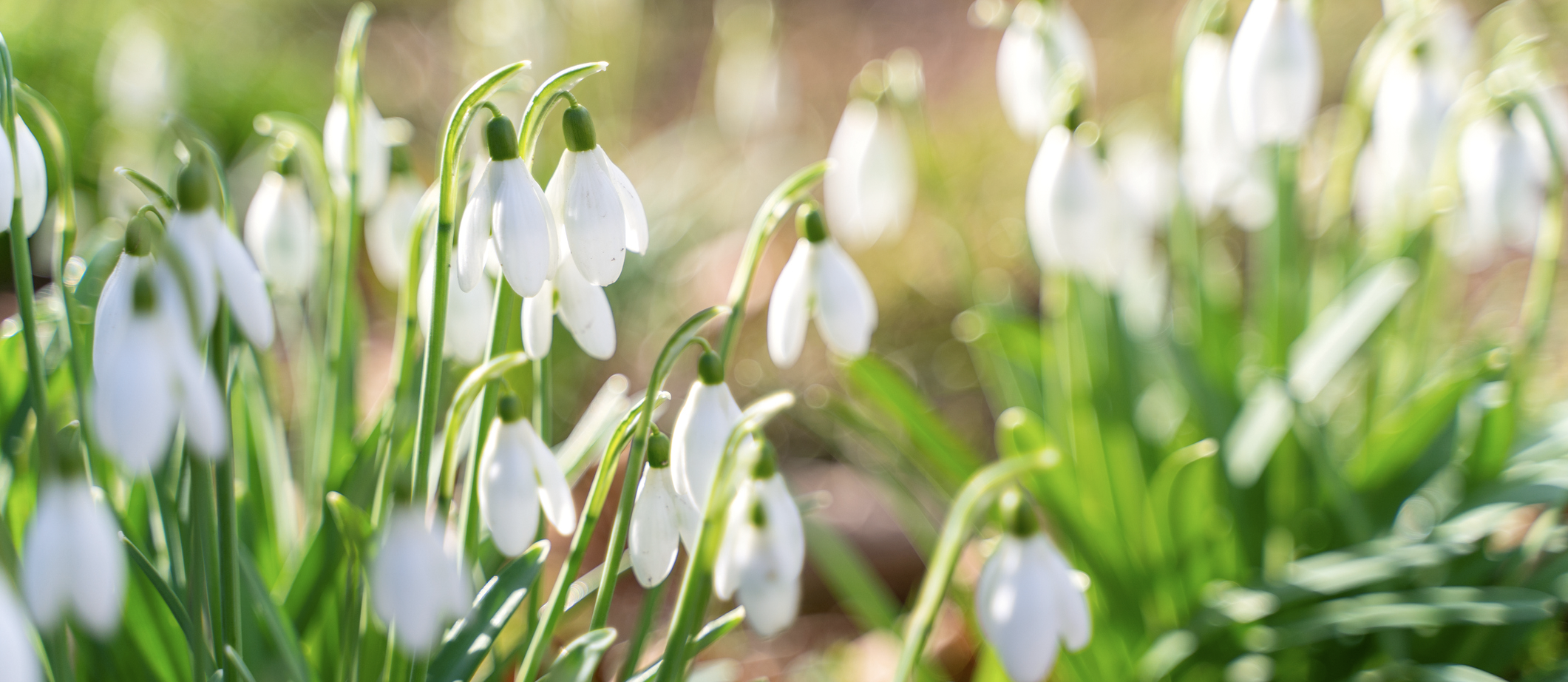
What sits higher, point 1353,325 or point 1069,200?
point 1069,200

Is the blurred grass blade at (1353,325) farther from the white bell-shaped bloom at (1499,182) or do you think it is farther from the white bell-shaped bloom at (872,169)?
the white bell-shaped bloom at (872,169)

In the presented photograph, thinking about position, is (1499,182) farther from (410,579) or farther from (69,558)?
(69,558)

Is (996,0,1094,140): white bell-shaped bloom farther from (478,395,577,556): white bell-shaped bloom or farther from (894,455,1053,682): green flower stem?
(478,395,577,556): white bell-shaped bloom

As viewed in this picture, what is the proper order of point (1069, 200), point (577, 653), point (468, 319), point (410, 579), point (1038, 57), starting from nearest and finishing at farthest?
point (410, 579), point (577, 653), point (468, 319), point (1069, 200), point (1038, 57)

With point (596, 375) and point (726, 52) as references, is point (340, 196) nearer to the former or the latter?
point (596, 375)

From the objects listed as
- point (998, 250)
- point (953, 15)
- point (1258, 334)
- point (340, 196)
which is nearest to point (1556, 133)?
point (1258, 334)

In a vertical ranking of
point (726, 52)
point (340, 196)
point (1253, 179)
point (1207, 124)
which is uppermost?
point (726, 52)

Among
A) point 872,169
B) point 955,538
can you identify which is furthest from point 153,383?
point 872,169

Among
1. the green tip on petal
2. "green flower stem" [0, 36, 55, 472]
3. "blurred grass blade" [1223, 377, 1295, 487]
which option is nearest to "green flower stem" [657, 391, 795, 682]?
the green tip on petal
